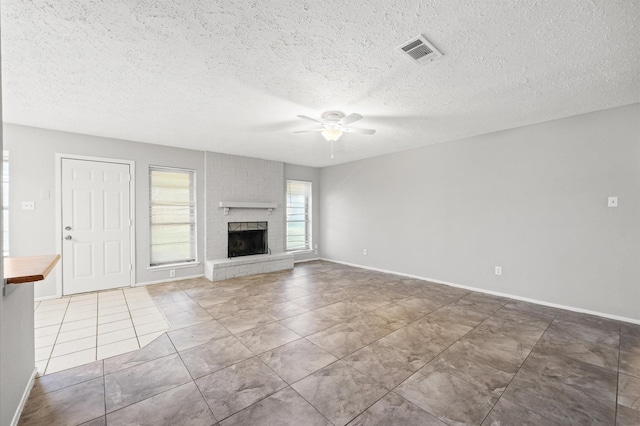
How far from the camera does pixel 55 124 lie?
12.4 ft

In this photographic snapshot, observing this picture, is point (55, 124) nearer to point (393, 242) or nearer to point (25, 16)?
point (25, 16)

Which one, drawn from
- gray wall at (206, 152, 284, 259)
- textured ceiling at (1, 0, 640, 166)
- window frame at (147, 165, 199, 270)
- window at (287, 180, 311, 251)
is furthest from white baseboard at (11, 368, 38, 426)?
window at (287, 180, 311, 251)

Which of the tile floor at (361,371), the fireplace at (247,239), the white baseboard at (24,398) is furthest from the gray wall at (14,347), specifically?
the fireplace at (247,239)

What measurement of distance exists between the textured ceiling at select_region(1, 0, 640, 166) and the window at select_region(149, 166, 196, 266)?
1.37 m

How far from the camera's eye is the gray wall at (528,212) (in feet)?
10.6

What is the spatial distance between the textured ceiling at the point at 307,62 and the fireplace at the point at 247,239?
8.43 feet

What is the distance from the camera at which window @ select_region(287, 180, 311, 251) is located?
6957 millimetres

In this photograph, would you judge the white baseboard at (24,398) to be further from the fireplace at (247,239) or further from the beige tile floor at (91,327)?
the fireplace at (247,239)

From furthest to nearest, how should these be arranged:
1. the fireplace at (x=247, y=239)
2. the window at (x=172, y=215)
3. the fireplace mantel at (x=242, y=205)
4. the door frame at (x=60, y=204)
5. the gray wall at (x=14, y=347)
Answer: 1. the fireplace at (x=247, y=239)
2. the fireplace mantel at (x=242, y=205)
3. the window at (x=172, y=215)
4. the door frame at (x=60, y=204)
5. the gray wall at (x=14, y=347)

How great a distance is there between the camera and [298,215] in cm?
714

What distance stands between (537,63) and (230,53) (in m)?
2.54

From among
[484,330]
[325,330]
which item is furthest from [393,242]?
[325,330]

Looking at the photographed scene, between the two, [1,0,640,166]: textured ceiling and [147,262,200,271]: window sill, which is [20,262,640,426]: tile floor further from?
[1,0,640,166]: textured ceiling

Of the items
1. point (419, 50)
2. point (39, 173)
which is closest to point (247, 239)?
point (39, 173)
